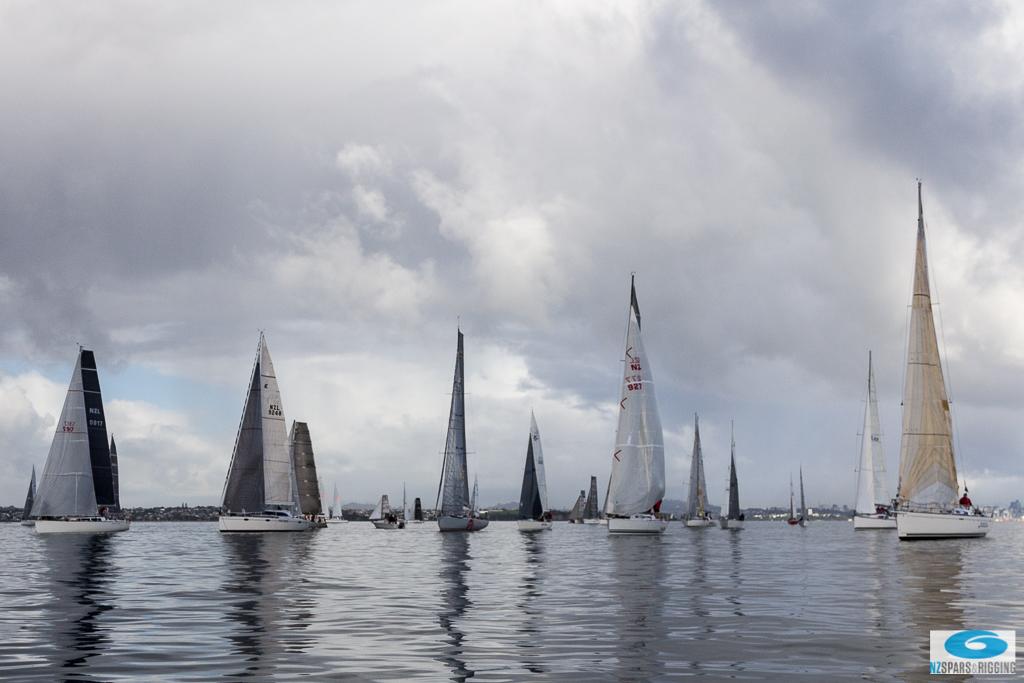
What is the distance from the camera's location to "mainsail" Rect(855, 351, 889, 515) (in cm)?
11131

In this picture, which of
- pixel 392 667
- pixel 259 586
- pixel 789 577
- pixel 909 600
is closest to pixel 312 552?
pixel 259 586

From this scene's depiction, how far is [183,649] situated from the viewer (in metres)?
16.5

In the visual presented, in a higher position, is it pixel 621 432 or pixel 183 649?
pixel 621 432

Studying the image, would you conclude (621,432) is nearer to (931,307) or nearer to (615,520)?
(615,520)

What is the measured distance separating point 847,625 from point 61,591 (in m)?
20.7

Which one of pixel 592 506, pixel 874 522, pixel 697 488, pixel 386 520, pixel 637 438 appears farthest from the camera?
pixel 592 506

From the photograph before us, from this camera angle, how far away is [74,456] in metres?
83.1

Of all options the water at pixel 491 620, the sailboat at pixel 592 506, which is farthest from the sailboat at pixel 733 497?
the water at pixel 491 620

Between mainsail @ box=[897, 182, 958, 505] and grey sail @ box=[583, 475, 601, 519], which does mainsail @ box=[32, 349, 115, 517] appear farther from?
grey sail @ box=[583, 475, 601, 519]

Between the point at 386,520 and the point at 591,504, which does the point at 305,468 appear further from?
the point at 591,504

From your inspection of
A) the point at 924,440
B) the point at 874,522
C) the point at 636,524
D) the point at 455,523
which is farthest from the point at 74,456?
the point at 874,522

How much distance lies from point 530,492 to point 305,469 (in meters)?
24.1

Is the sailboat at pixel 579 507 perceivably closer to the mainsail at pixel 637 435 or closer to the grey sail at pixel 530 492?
the grey sail at pixel 530 492

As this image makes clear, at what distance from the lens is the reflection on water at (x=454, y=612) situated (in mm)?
14992
